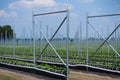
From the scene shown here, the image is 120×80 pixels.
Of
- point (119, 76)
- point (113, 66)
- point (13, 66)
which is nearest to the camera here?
point (119, 76)

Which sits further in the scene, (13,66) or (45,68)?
(13,66)

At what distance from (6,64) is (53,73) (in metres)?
3.94

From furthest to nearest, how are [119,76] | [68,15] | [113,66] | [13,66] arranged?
[13,66], [113,66], [119,76], [68,15]

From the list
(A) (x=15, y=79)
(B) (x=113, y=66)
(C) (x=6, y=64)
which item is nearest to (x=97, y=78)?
(B) (x=113, y=66)

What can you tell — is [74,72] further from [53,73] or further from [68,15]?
[68,15]

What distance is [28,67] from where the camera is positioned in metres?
10.3

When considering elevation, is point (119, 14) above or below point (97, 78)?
above

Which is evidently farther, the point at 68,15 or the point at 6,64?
the point at 6,64

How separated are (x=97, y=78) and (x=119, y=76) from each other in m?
0.85

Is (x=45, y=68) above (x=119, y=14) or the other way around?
Answer: the other way around

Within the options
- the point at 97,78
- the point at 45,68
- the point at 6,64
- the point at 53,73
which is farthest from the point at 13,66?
the point at 97,78

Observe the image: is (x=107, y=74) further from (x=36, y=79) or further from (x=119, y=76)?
(x=36, y=79)

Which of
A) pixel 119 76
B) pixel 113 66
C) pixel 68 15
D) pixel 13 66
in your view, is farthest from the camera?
pixel 13 66

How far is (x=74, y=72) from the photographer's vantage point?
10359 millimetres
